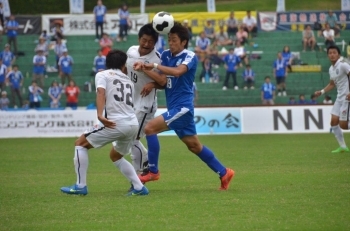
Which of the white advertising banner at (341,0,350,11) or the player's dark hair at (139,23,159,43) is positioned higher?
the white advertising banner at (341,0,350,11)

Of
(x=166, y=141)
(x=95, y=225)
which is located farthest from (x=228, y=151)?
(x=95, y=225)

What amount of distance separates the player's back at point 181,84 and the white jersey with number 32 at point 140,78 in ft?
1.02

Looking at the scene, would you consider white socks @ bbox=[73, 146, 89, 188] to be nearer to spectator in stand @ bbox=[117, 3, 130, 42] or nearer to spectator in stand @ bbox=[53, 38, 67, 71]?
spectator in stand @ bbox=[53, 38, 67, 71]

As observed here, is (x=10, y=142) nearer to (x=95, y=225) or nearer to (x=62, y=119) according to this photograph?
(x=62, y=119)

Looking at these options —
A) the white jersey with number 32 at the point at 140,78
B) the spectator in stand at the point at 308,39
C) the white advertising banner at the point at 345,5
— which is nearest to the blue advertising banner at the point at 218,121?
the spectator in stand at the point at 308,39

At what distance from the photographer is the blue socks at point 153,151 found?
39.5 ft

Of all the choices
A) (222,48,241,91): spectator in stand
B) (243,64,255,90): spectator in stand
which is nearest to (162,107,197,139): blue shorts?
(222,48,241,91): spectator in stand

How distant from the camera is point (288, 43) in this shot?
132ft

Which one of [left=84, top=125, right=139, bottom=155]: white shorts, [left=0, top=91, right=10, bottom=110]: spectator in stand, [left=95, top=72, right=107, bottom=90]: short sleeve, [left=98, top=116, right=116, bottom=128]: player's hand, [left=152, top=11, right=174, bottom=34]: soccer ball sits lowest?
[left=0, top=91, right=10, bottom=110]: spectator in stand

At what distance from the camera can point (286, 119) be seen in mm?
27719

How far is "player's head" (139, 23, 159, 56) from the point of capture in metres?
11.7

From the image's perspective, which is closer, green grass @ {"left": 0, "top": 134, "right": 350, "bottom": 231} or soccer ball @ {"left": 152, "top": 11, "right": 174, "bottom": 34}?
green grass @ {"left": 0, "top": 134, "right": 350, "bottom": 231}

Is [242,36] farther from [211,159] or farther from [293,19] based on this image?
[211,159]

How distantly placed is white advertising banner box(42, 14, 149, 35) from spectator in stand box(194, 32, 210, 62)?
228 inches
